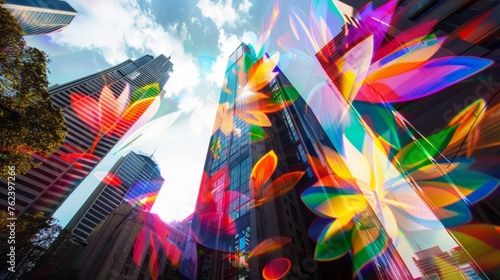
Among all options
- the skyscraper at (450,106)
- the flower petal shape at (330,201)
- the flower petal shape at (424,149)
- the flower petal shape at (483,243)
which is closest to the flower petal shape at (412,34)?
the skyscraper at (450,106)

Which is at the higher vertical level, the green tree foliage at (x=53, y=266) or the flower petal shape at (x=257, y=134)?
the flower petal shape at (x=257, y=134)

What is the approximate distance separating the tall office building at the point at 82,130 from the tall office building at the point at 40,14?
55.4ft

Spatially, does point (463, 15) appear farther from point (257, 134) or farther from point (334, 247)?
point (257, 134)

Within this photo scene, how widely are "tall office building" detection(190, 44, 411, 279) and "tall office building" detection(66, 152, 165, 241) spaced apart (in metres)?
55.1

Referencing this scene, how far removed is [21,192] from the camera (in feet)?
163

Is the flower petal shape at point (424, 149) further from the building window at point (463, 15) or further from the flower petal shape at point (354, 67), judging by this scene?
the flower petal shape at point (354, 67)

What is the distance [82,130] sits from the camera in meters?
65.1

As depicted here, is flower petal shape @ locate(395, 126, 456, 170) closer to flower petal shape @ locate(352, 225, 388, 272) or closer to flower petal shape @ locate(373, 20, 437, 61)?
flower petal shape @ locate(373, 20, 437, 61)

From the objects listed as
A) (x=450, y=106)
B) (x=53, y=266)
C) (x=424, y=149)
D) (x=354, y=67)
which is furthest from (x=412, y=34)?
(x=53, y=266)

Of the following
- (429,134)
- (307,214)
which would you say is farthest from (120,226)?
(429,134)

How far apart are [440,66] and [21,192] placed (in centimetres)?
7658

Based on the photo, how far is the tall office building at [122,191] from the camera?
92.4 m

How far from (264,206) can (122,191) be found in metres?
117

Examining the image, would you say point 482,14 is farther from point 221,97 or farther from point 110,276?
point 221,97
